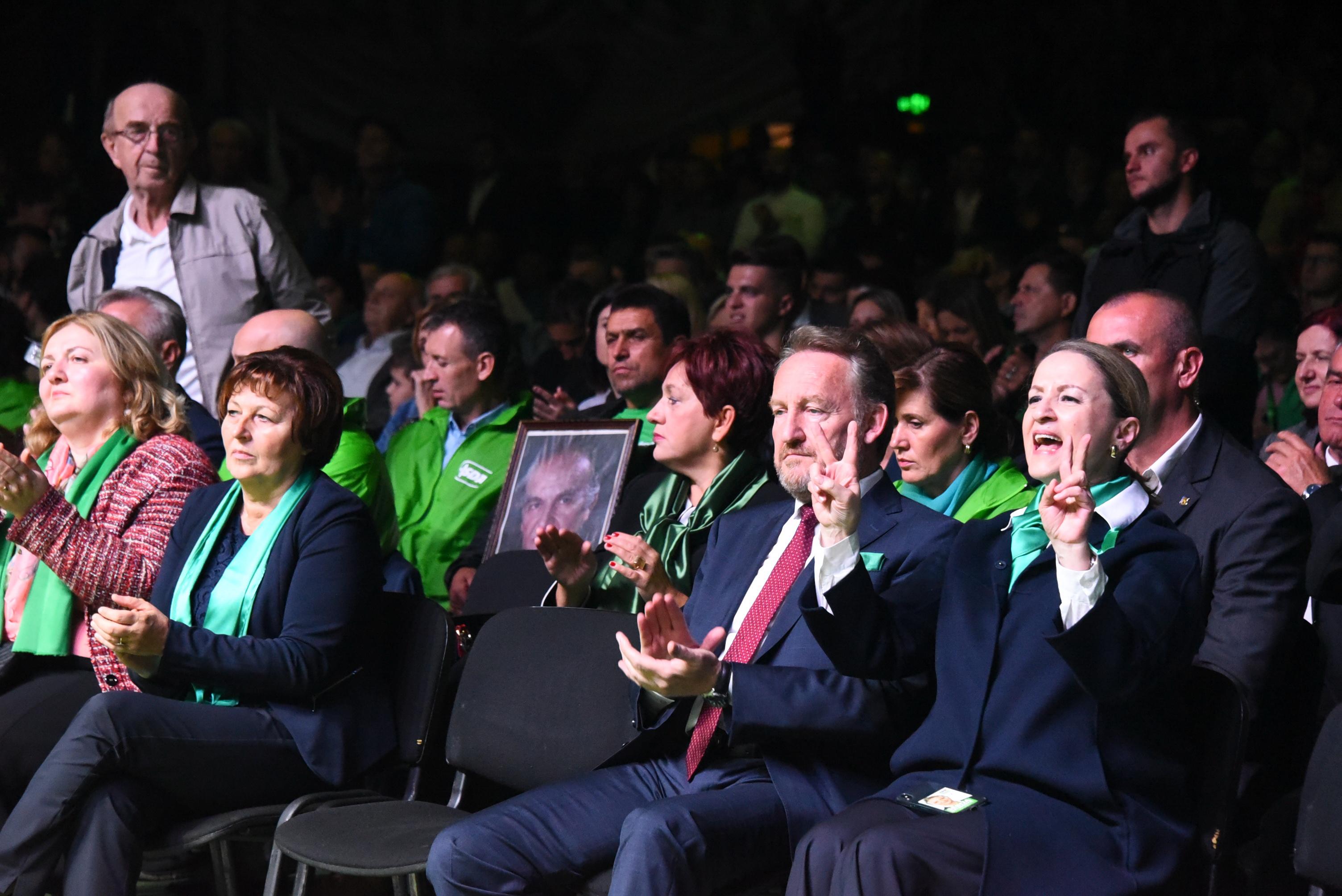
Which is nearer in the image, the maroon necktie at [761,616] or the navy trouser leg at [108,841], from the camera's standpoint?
the maroon necktie at [761,616]

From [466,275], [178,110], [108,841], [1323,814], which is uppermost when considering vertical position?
[178,110]

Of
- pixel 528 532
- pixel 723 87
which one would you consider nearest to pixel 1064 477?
pixel 528 532

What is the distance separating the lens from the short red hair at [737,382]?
3.93m

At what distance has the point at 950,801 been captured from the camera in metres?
2.74

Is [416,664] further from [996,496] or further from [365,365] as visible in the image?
[365,365]

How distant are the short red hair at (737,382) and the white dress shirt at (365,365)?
346cm

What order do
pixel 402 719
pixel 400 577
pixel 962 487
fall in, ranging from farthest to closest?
pixel 400 577
pixel 962 487
pixel 402 719

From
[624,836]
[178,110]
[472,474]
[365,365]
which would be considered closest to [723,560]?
[624,836]

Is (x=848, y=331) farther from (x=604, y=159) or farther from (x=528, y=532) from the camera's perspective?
(x=604, y=159)

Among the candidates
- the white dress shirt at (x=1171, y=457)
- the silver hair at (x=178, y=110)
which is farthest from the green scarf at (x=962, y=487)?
the silver hair at (x=178, y=110)

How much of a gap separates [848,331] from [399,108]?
27.3 ft

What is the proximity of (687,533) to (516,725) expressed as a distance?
0.70 m

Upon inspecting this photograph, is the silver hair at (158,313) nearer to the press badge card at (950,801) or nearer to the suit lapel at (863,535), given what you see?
the suit lapel at (863,535)

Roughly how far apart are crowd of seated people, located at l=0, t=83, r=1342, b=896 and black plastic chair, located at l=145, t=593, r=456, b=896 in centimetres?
7
